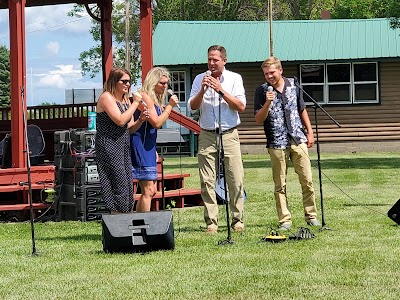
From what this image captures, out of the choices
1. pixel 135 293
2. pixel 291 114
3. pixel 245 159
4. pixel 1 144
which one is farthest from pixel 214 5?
pixel 135 293

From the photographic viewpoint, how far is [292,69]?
33438 millimetres

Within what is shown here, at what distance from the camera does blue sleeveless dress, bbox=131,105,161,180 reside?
31.8ft

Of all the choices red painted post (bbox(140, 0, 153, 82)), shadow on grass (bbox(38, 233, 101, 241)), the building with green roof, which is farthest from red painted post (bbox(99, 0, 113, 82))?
the building with green roof

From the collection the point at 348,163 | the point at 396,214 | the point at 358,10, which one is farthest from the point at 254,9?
the point at 396,214

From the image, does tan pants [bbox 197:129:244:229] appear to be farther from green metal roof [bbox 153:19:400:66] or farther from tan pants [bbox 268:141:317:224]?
green metal roof [bbox 153:19:400:66]

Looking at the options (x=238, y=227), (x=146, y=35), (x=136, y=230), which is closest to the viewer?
(x=136, y=230)

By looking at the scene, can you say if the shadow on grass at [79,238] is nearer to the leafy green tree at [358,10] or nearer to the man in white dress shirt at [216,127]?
the man in white dress shirt at [216,127]

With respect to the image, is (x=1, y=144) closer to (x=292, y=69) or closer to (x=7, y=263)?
(x=7, y=263)

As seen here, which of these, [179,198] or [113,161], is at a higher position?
[113,161]

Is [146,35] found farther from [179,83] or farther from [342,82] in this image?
[179,83]

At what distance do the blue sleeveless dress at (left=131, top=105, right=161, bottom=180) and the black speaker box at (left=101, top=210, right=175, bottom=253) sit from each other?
0.91 meters

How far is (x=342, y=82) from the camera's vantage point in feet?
109

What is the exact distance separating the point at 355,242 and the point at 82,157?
4542mm

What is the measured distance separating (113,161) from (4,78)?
71.3m
